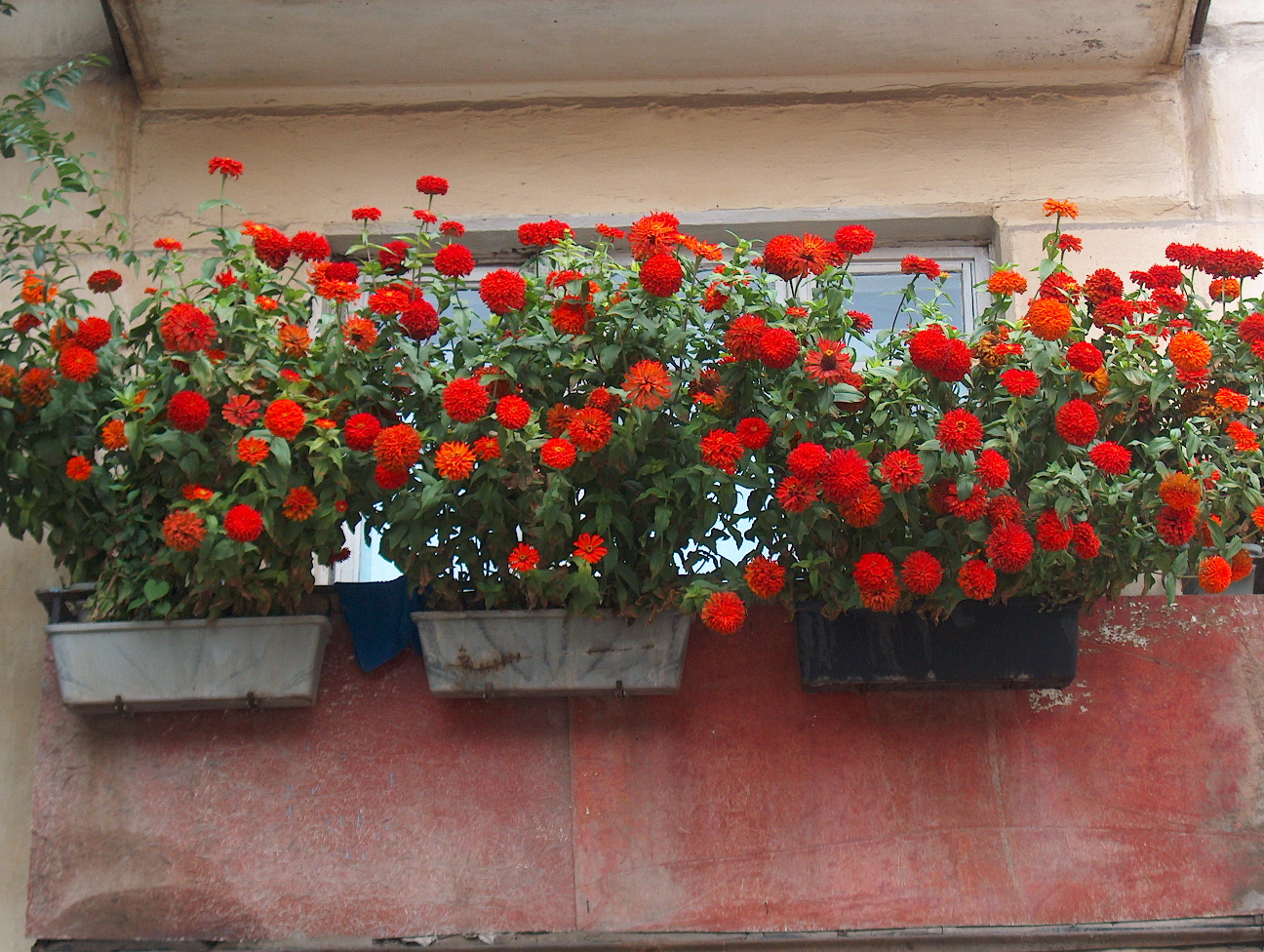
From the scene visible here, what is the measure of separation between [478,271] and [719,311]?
1.26m

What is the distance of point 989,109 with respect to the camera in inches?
153

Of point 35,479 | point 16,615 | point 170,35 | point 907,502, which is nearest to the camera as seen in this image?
point 907,502

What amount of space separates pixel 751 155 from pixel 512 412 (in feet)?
5.47

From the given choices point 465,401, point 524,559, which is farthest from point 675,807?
point 465,401

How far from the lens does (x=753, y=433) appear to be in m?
2.61

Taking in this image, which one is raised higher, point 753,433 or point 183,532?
point 753,433

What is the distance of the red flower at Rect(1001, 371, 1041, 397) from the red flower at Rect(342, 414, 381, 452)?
1.23m

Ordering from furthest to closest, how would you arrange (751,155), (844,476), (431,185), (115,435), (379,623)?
(751,155), (379,623), (431,185), (115,435), (844,476)

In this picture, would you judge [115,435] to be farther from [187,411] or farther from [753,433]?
[753,433]

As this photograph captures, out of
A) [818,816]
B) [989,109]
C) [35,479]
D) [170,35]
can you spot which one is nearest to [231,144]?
[170,35]

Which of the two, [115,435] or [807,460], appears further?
[115,435]

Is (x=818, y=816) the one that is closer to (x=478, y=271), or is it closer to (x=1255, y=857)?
(x=1255, y=857)

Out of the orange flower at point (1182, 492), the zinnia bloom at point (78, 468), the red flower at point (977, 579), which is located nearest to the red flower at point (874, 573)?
the red flower at point (977, 579)

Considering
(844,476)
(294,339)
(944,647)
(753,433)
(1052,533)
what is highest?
(294,339)
